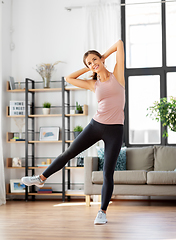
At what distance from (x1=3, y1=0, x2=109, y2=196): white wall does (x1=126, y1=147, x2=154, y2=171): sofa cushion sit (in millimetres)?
934

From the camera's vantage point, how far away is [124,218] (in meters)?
3.38

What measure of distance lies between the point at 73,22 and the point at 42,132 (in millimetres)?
1825

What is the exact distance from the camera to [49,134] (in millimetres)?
5188

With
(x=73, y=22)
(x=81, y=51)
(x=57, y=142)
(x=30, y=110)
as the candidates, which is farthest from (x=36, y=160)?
(x=73, y=22)

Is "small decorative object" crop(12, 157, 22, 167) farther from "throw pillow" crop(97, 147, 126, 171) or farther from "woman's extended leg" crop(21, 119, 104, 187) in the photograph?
"woman's extended leg" crop(21, 119, 104, 187)

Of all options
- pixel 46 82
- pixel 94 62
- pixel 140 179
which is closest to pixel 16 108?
pixel 46 82

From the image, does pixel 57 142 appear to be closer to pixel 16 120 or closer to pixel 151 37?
pixel 16 120

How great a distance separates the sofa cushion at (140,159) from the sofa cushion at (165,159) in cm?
7

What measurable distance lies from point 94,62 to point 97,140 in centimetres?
65

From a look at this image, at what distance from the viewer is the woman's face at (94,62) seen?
2.80 m

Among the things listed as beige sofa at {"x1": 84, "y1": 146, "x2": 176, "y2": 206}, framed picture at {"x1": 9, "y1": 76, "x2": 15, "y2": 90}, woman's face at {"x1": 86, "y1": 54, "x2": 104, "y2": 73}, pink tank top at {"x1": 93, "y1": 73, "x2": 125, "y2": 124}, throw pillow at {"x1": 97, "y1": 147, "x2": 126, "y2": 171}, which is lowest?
beige sofa at {"x1": 84, "y1": 146, "x2": 176, "y2": 206}

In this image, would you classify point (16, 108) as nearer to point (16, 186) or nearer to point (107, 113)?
point (16, 186)

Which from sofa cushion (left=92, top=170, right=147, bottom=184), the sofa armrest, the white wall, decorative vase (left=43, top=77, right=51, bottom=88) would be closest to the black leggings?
sofa cushion (left=92, top=170, right=147, bottom=184)

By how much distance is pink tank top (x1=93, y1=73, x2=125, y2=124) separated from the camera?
2.80 metres
